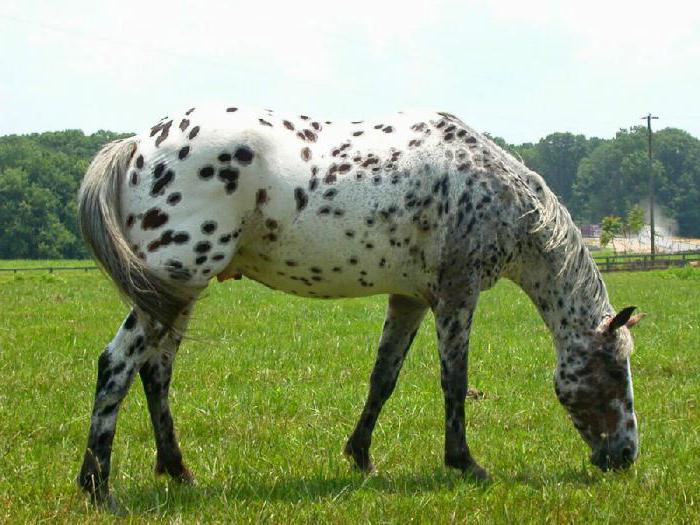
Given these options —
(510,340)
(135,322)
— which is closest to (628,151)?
(510,340)

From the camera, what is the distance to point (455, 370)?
5.53 meters

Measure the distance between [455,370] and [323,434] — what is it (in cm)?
155

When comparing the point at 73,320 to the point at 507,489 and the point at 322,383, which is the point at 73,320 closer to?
the point at 322,383

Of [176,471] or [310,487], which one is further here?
[176,471]

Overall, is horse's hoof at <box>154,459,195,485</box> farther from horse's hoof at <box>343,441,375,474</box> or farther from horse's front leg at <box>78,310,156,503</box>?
horse's hoof at <box>343,441,375,474</box>

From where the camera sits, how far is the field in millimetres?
4574

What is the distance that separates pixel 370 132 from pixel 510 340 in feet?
23.4

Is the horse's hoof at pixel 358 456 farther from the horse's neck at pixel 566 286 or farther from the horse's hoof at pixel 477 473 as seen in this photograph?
the horse's neck at pixel 566 286

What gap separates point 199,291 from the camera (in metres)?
4.99

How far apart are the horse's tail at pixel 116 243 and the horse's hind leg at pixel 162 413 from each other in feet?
1.80

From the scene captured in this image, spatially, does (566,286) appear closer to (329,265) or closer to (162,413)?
(329,265)

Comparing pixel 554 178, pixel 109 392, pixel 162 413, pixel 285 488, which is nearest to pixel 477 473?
pixel 285 488

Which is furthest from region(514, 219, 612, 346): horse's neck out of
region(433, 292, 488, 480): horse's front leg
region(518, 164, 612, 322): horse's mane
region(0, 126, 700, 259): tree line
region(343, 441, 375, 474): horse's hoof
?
region(0, 126, 700, 259): tree line

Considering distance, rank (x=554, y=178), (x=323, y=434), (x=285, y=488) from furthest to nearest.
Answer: (x=554, y=178)
(x=323, y=434)
(x=285, y=488)
